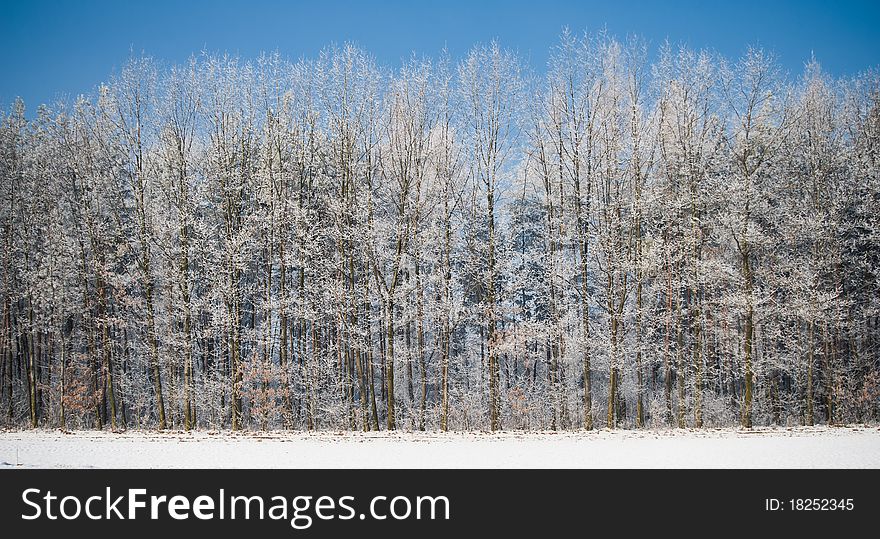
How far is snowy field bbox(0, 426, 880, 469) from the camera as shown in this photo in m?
12.0

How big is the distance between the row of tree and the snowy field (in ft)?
9.19

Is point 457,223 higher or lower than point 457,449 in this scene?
higher

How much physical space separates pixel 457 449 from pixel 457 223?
9851 mm

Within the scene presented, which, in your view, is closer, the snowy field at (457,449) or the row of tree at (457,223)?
the snowy field at (457,449)

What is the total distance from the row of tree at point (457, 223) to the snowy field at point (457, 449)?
9.19 ft

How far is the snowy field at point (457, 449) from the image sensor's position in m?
12.0

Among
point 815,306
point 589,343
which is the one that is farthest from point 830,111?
point 589,343

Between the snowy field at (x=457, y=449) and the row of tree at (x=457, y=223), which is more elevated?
the row of tree at (x=457, y=223)

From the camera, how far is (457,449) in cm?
1462

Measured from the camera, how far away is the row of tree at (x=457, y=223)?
821 inches
